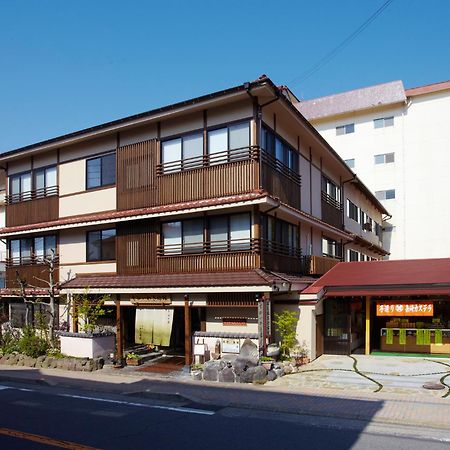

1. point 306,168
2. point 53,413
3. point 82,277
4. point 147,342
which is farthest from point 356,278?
point 53,413

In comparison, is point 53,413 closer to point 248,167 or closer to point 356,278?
point 248,167

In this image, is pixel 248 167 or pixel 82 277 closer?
pixel 248 167

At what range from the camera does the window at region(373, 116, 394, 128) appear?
42.8m

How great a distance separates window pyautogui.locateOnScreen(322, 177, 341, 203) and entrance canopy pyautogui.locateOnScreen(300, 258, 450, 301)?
4.62 m

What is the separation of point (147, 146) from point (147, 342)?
716cm

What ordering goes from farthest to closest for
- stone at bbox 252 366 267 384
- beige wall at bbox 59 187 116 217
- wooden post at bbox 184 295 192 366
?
beige wall at bbox 59 187 116 217
wooden post at bbox 184 295 192 366
stone at bbox 252 366 267 384

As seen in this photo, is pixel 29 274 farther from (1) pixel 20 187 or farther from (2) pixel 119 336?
(2) pixel 119 336

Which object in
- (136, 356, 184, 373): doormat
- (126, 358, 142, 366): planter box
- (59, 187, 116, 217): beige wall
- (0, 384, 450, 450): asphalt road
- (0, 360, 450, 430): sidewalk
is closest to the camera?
(0, 384, 450, 450): asphalt road

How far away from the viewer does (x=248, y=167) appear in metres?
16.0

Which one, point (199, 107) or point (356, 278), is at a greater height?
point (199, 107)

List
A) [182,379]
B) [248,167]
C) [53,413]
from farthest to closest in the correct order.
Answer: [248,167]
[182,379]
[53,413]

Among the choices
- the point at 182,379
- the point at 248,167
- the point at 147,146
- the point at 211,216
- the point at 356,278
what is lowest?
the point at 182,379

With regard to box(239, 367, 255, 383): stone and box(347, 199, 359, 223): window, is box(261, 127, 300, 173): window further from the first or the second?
box(347, 199, 359, 223): window

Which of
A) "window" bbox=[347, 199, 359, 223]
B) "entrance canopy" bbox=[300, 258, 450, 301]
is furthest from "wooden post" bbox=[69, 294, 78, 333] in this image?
"window" bbox=[347, 199, 359, 223]
